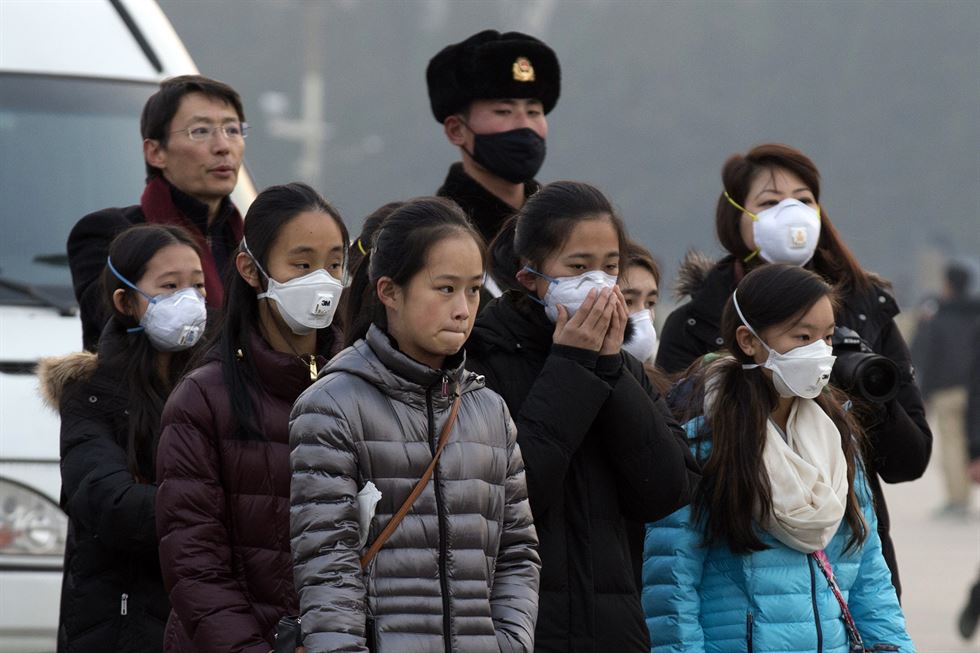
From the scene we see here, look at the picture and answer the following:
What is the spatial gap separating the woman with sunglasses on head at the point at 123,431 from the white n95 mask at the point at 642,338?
49.0 inches

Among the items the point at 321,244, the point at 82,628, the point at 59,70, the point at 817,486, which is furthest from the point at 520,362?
the point at 59,70

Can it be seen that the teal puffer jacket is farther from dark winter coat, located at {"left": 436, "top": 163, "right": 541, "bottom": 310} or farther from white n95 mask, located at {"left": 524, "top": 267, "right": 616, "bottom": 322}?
dark winter coat, located at {"left": 436, "top": 163, "right": 541, "bottom": 310}

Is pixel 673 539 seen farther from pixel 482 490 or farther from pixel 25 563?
pixel 25 563

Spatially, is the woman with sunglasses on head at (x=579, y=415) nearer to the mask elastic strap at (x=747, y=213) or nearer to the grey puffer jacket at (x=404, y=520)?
the grey puffer jacket at (x=404, y=520)

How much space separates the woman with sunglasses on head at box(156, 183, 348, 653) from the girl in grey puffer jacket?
0.29 metres

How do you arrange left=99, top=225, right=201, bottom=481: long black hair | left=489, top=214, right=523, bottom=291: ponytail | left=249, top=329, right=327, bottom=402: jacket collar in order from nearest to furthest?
1. left=249, top=329, right=327, bottom=402: jacket collar
2. left=489, top=214, right=523, bottom=291: ponytail
3. left=99, top=225, right=201, bottom=481: long black hair

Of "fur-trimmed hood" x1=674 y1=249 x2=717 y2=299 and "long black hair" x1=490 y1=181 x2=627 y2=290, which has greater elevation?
"fur-trimmed hood" x1=674 y1=249 x2=717 y2=299

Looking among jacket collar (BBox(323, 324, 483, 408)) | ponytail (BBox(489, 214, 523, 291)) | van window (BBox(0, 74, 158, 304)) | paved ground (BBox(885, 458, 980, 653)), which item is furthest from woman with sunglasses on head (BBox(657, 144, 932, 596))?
paved ground (BBox(885, 458, 980, 653))

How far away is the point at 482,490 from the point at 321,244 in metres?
0.78

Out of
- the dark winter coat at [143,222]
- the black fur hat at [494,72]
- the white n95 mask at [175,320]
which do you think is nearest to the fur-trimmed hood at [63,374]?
the white n95 mask at [175,320]

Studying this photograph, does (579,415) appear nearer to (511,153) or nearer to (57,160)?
(511,153)

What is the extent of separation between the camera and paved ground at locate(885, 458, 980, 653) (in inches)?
403

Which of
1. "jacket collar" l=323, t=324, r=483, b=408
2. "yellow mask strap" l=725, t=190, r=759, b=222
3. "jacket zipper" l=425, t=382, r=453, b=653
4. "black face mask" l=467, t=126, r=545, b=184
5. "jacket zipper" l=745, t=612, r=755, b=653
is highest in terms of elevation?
"black face mask" l=467, t=126, r=545, b=184

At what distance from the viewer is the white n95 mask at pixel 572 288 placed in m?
4.07
